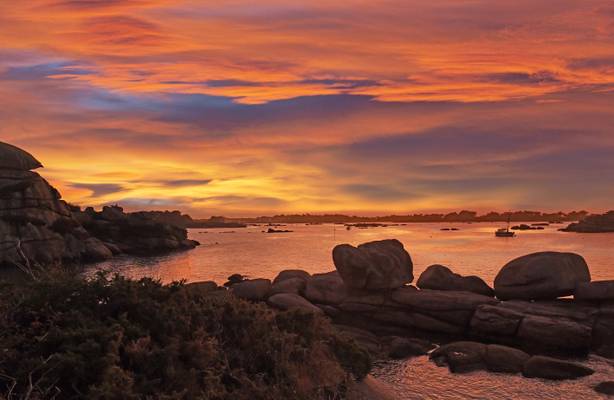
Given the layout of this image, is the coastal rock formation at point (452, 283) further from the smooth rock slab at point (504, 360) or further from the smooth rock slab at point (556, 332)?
the smooth rock slab at point (504, 360)

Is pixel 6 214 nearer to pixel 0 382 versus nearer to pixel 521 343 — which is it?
pixel 521 343

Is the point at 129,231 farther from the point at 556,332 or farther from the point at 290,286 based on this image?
the point at 556,332

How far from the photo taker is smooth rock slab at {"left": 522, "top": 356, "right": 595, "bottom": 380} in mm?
21625

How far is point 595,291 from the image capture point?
29.0m

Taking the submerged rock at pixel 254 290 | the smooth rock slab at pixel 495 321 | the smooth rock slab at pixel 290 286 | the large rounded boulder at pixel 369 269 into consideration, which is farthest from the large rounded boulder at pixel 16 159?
the smooth rock slab at pixel 495 321

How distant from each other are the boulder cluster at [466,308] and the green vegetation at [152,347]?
14.6m

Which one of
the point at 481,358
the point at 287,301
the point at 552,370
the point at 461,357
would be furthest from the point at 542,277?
the point at 287,301

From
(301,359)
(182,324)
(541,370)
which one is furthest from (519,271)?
(182,324)

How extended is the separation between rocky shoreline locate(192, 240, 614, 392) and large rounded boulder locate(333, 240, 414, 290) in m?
0.06

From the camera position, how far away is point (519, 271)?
3177 cm

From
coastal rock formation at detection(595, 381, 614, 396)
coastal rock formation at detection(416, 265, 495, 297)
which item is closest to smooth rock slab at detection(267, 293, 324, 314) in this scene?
coastal rock formation at detection(416, 265, 495, 297)

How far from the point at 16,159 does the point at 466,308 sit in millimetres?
68652

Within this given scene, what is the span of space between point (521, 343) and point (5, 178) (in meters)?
71.1

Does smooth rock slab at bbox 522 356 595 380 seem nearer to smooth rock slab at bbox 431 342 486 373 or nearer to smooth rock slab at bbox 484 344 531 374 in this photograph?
smooth rock slab at bbox 484 344 531 374
